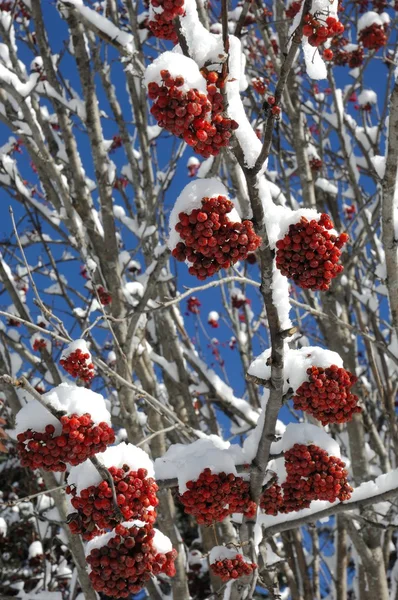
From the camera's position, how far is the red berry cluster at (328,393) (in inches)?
90.8

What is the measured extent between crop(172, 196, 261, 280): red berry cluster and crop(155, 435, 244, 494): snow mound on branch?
1.00 m

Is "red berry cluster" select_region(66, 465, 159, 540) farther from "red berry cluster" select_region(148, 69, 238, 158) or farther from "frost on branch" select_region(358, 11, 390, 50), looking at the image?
"frost on branch" select_region(358, 11, 390, 50)

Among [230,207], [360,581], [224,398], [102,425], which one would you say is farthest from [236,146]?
[360,581]

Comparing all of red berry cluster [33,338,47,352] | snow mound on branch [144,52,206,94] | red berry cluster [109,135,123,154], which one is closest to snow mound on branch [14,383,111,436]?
snow mound on branch [144,52,206,94]

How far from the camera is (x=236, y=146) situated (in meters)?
1.76

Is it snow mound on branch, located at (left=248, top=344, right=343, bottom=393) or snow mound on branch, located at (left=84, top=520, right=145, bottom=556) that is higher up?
snow mound on branch, located at (left=248, top=344, right=343, bottom=393)

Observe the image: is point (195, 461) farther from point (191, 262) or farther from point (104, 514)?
point (191, 262)

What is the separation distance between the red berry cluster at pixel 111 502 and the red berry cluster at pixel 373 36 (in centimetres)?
402

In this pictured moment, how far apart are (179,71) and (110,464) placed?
1.45 metres

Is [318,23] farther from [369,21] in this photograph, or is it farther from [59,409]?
[369,21]

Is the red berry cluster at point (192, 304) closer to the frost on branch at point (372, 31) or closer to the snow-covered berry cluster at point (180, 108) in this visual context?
the frost on branch at point (372, 31)

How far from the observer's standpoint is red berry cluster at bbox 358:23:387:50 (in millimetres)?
4723

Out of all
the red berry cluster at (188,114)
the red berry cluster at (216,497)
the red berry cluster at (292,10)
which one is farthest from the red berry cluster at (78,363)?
the red berry cluster at (292,10)

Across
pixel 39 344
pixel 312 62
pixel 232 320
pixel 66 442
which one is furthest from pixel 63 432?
pixel 232 320
